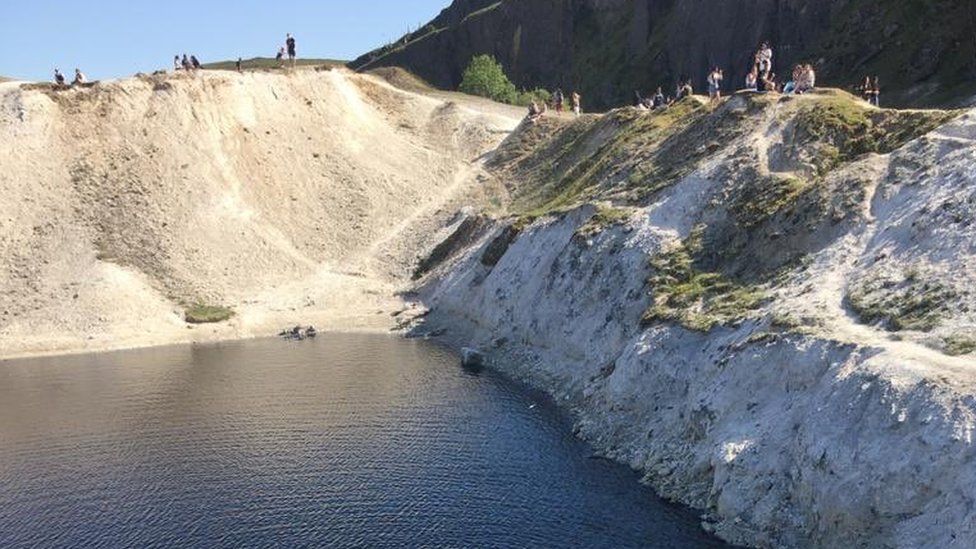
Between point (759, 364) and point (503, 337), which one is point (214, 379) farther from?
point (759, 364)

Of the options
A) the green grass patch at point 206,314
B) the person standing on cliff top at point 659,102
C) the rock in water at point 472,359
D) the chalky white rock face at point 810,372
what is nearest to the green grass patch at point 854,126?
the chalky white rock face at point 810,372

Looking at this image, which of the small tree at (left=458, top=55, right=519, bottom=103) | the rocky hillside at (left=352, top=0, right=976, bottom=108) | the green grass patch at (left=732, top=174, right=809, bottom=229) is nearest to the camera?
the green grass patch at (left=732, top=174, right=809, bottom=229)

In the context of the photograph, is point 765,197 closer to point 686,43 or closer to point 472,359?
point 472,359

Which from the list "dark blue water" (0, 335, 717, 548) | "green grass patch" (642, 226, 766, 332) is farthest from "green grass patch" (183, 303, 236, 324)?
"green grass patch" (642, 226, 766, 332)

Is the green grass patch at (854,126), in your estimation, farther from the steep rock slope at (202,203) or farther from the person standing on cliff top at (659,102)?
the steep rock slope at (202,203)

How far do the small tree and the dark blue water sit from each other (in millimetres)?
85044

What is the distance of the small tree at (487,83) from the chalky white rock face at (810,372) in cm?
8514

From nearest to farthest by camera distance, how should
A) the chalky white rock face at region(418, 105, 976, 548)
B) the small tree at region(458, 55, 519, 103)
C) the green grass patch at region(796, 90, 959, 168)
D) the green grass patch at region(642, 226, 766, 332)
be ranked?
the chalky white rock face at region(418, 105, 976, 548)
the green grass patch at region(642, 226, 766, 332)
the green grass patch at region(796, 90, 959, 168)
the small tree at region(458, 55, 519, 103)

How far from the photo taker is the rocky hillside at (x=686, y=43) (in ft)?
227

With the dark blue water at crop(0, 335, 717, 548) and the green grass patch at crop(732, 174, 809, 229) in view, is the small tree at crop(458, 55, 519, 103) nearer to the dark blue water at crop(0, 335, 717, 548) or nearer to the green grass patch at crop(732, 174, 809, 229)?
the dark blue water at crop(0, 335, 717, 548)

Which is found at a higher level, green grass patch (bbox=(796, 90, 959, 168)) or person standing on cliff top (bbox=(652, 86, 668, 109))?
person standing on cliff top (bbox=(652, 86, 668, 109))

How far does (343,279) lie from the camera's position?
2960 inches

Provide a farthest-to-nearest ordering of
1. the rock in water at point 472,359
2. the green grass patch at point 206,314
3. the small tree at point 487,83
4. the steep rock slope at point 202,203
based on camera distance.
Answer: the small tree at point 487,83, the green grass patch at point 206,314, the steep rock slope at point 202,203, the rock in water at point 472,359

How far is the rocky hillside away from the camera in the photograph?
6906 cm
